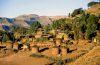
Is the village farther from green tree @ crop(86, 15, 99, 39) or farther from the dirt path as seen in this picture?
green tree @ crop(86, 15, 99, 39)

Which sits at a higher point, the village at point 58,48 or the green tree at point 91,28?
the green tree at point 91,28

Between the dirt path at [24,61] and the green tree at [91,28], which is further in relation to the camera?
the green tree at [91,28]

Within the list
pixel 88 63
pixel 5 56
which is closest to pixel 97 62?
pixel 88 63

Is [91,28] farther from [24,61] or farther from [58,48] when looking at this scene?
[24,61]

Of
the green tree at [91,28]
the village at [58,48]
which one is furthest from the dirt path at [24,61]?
the green tree at [91,28]

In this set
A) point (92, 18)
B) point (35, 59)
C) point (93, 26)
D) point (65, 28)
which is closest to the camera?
point (35, 59)

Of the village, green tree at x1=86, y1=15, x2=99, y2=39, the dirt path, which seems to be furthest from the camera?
green tree at x1=86, y1=15, x2=99, y2=39

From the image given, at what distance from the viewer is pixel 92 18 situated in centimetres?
5425

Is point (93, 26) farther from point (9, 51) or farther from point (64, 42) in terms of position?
point (9, 51)

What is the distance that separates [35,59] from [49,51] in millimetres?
5284

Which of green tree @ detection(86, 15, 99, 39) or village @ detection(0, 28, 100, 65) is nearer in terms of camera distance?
village @ detection(0, 28, 100, 65)

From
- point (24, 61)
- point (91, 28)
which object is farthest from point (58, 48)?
point (91, 28)

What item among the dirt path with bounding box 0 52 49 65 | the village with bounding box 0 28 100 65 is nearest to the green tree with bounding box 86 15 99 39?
the village with bounding box 0 28 100 65

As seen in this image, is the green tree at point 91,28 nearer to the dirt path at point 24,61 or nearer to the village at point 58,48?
the village at point 58,48
